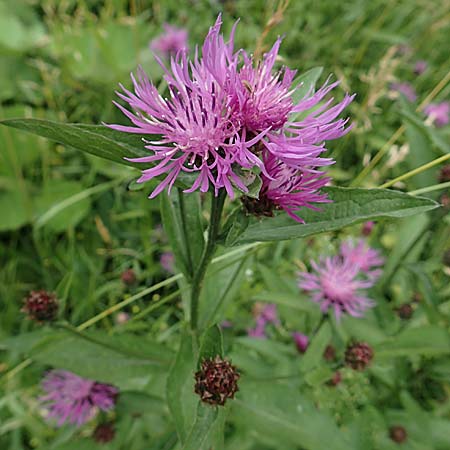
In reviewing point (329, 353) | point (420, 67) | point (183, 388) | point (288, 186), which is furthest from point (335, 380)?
point (420, 67)

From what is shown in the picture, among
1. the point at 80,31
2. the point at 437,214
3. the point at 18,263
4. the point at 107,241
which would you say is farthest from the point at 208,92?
the point at 80,31

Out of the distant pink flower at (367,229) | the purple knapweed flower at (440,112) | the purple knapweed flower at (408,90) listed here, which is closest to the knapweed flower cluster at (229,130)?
the distant pink flower at (367,229)

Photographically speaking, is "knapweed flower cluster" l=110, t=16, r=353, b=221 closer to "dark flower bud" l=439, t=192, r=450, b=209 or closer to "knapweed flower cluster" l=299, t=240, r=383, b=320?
"knapweed flower cluster" l=299, t=240, r=383, b=320

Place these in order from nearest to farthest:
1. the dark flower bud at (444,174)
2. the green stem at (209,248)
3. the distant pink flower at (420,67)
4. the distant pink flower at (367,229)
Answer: the green stem at (209,248)
the dark flower bud at (444,174)
the distant pink flower at (367,229)
the distant pink flower at (420,67)

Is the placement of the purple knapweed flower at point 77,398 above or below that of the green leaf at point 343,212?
below

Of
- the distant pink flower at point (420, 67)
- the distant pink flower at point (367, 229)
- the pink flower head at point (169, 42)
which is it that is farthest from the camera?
the distant pink flower at point (420, 67)

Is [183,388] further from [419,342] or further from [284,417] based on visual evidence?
[419,342]

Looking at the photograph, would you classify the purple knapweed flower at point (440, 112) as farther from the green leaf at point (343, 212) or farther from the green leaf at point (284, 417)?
the green leaf at point (343, 212)
